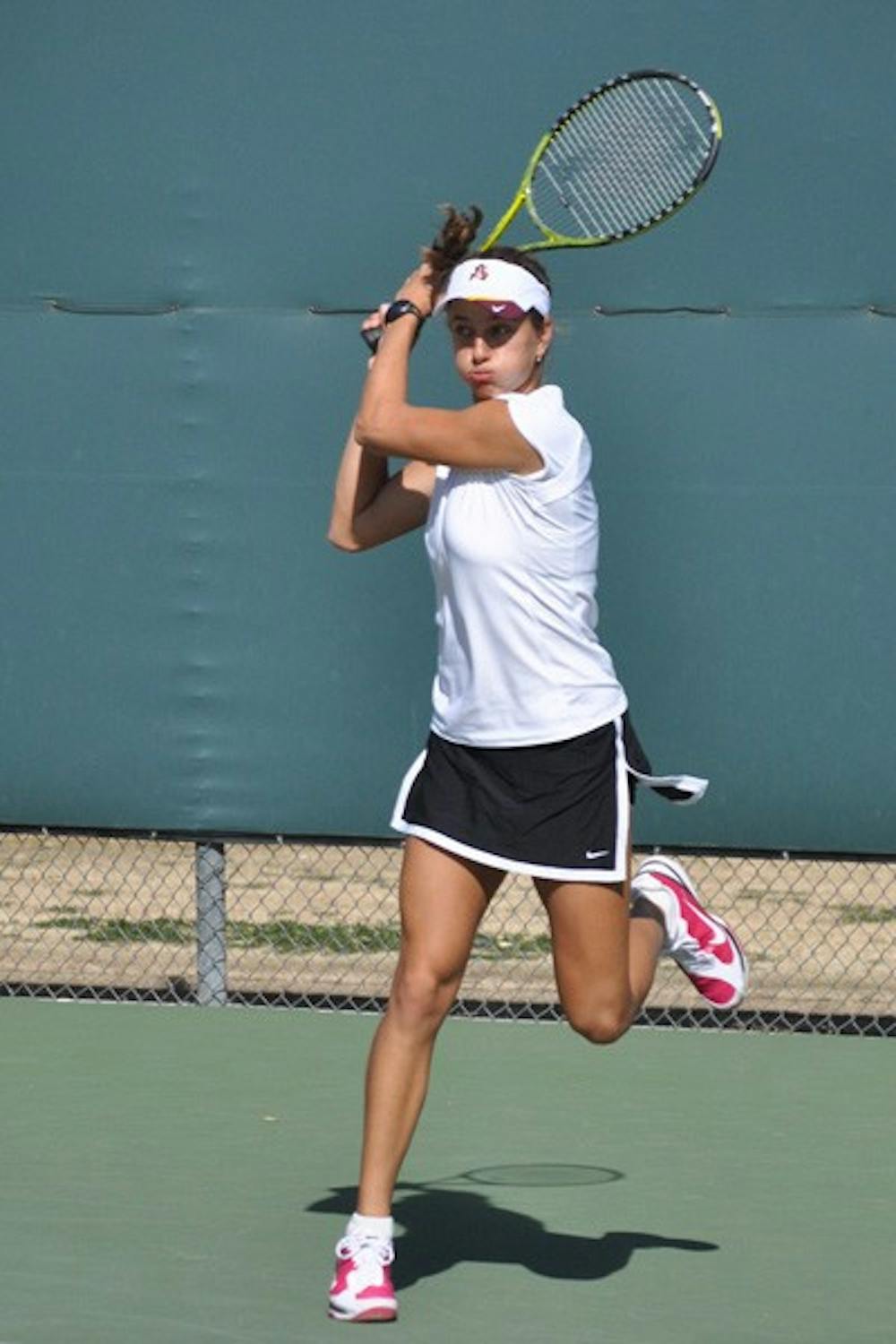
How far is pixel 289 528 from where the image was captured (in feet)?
24.1

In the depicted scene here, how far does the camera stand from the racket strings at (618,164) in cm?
558

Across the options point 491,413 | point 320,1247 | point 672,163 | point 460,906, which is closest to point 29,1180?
point 320,1247

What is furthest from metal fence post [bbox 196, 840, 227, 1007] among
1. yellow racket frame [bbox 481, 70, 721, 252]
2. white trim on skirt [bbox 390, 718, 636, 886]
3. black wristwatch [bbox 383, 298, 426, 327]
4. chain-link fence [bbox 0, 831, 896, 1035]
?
black wristwatch [bbox 383, 298, 426, 327]

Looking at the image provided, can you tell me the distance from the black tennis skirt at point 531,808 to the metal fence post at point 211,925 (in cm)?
275

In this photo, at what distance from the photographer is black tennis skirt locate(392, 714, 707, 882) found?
4605mm

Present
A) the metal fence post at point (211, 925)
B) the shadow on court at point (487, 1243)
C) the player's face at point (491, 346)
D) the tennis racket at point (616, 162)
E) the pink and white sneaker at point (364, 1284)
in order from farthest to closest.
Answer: the metal fence post at point (211, 925) → the tennis racket at point (616, 162) → the shadow on court at point (487, 1243) → the player's face at point (491, 346) → the pink and white sneaker at point (364, 1284)

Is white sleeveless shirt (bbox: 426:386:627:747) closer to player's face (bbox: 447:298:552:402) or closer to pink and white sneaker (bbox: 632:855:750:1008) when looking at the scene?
player's face (bbox: 447:298:552:402)

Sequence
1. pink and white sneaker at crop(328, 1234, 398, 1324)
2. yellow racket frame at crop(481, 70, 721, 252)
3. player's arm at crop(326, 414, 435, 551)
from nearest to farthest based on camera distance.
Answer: pink and white sneaker at crop(328, 1234, 398, 1324) → player's arm at crop(326, 414, 435, 551) → yellow racket frame at crop(481, 70, 721, 252)

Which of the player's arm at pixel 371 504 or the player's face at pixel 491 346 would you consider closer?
the player's face at pixel 491 346

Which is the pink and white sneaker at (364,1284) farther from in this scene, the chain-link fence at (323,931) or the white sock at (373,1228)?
the chain-link fence at (323,931)

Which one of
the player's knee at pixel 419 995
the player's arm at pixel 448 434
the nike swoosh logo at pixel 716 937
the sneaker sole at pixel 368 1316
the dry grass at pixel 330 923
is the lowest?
the dry grass at pixel 330 923

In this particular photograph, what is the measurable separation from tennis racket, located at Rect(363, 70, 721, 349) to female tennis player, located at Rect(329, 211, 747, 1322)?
2.71 feet

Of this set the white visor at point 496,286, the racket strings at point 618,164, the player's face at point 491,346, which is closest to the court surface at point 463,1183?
the player's face at point 491,346

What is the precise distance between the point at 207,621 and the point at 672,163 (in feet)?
7.03
